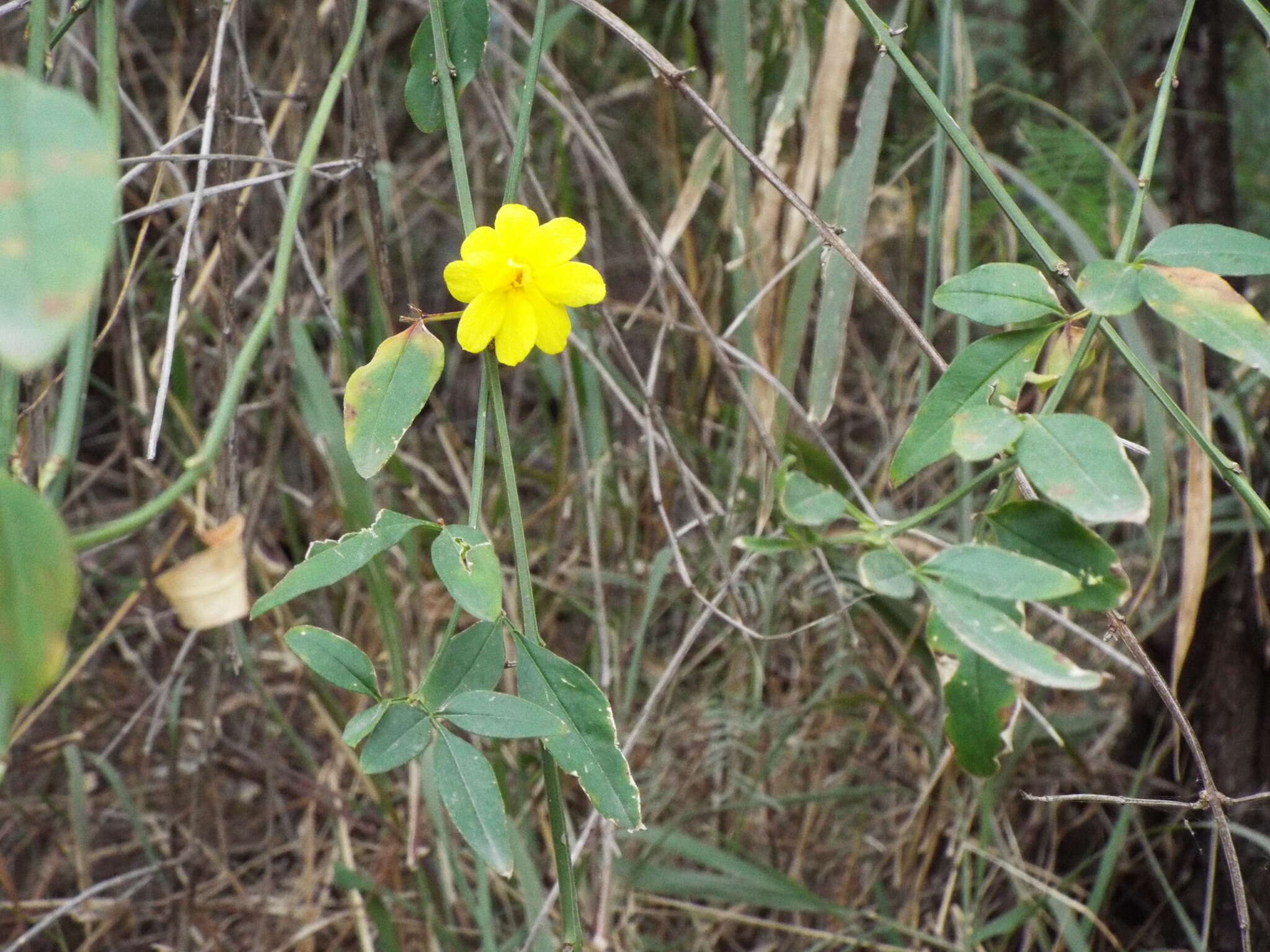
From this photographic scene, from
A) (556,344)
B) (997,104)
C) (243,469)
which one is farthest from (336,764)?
(997,104)

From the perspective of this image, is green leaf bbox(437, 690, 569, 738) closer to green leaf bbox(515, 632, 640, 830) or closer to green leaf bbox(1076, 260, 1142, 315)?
green leaf bbox(515, 632, 640, 830)

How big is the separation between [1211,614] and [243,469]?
112cm

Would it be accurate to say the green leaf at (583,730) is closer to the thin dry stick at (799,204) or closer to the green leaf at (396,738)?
the green leaf at (396,738)

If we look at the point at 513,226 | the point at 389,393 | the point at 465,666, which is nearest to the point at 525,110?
the point at 513,226

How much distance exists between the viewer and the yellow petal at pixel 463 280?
57 centimetres

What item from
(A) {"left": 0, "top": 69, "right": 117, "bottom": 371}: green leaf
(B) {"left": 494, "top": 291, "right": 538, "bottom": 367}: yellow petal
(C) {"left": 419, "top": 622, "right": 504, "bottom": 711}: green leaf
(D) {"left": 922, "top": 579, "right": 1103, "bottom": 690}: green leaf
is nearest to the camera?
(A) {"left": 0, "top": 69, "right": 117, "bottom": 371}: green leaf

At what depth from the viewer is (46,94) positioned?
Result: 0.91 ft

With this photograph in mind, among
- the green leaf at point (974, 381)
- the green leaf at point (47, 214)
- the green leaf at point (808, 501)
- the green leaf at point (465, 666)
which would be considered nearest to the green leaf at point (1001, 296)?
the green leaf at point (974, 381)

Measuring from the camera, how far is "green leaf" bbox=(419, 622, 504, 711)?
1.58 ft

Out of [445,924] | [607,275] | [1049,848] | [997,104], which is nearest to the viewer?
[445,924]

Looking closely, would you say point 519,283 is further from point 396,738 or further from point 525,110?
point 396,738

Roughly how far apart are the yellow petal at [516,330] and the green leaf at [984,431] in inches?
9.3

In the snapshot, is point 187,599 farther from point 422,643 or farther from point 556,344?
point 422,643

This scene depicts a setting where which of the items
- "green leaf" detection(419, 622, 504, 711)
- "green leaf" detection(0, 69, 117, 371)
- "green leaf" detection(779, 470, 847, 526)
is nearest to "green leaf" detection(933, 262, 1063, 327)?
"green leaf" detection(779, 470, 847, 526)
